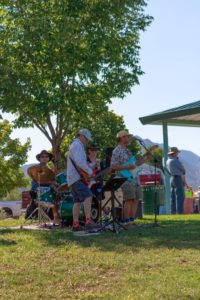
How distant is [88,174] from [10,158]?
87.0ft

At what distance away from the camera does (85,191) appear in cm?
915

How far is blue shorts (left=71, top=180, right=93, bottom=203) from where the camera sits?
9148mm

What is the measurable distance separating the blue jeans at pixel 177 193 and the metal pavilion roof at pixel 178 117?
2213 mm

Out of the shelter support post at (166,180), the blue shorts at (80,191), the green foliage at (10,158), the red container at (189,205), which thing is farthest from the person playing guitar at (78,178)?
the green foliage at (10,158)

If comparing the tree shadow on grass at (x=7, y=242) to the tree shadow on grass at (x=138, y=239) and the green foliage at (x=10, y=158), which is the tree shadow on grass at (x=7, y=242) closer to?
the tree shadow on grass at (x=138, y=239)

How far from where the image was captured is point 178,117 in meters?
16.9

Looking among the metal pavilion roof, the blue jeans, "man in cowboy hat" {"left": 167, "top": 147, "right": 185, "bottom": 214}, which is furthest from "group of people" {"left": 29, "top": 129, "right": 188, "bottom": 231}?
the metal pavilion roof

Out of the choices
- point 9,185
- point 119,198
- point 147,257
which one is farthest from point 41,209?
point 9,185

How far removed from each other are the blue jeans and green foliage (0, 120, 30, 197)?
1996cm

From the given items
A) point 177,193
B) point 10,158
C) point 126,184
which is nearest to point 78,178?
point 126,184

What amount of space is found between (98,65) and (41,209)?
230 inches

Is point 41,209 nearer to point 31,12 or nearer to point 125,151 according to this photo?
point 125,151

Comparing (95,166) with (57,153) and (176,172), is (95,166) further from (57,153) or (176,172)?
(57,153)

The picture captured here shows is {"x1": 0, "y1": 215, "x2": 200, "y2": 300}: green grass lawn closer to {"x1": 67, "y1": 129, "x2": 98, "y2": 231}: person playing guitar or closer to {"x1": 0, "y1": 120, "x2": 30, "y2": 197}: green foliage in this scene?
{"x1": 67, "y1": 129, "x2": 98, "y2": 231}: person playing guitar
